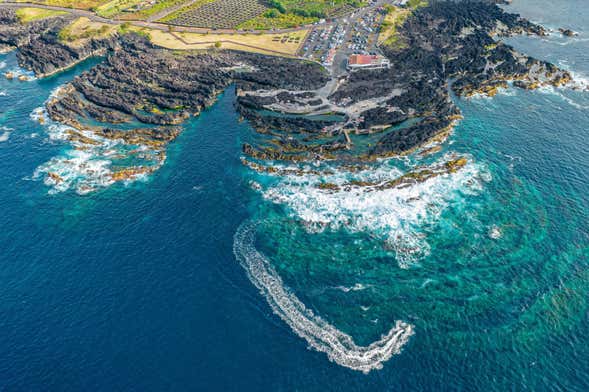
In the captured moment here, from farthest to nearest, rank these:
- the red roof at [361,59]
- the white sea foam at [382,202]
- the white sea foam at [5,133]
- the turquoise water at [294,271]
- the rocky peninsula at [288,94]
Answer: the red roof at [361,59] → the white sea foam at [5,133] → the rocky peninsula at [288,94] → the white sea foam at [382,202] → the turquoise water at [294,271]

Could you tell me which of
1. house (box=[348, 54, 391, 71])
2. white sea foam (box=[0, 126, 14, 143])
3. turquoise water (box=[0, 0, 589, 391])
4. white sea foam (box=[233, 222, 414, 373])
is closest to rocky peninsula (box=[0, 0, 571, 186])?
house (box=[348, 54, 391, 71])

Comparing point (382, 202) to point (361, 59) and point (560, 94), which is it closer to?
point (361, 59)

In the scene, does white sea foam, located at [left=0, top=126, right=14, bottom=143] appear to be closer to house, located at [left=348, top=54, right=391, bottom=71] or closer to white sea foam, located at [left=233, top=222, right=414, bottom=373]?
white sea foam, located at [left=233, top=222, right=414, bottom=373]

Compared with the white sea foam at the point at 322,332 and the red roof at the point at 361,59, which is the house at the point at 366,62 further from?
the white sea foam at the point at 322,332

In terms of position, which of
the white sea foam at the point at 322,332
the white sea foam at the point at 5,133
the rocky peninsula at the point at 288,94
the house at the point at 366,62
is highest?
the house at the point at 366,62

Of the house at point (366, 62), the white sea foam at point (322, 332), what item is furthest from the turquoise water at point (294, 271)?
the house at point (366, 62)
